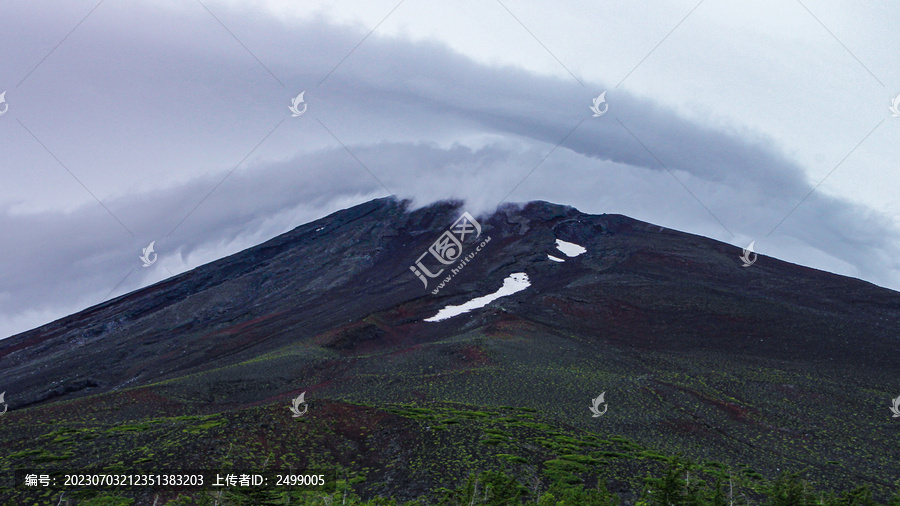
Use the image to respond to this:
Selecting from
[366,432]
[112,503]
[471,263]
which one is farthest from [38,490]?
[471,263]

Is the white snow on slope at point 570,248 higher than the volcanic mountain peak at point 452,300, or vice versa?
the white snow on slope at point 570,248

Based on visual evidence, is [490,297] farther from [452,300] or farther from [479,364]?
[479,364]

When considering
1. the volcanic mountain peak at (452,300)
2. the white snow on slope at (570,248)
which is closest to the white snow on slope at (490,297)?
the volcanic mountain peak at (452,300)

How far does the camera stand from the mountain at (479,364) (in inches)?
1067

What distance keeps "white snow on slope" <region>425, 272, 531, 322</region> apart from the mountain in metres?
0.68

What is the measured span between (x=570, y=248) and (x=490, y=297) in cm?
2629

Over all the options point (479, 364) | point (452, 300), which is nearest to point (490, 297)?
point (452, 300)

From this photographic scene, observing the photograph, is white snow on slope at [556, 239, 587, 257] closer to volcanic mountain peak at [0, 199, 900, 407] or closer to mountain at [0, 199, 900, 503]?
volcanic mountain peak at [0, 199, 900, 407]

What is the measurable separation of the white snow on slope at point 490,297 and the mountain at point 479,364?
0.68m

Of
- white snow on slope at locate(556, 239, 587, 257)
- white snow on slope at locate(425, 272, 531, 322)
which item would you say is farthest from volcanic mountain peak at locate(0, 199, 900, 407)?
white snow on slope at locate(425, 272, 531, 322)

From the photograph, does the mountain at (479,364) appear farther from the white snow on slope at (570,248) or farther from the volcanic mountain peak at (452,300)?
the white snow on slope at (570,248)

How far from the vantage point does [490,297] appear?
73250mm

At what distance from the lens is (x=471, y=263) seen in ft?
298

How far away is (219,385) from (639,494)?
34369 mm
